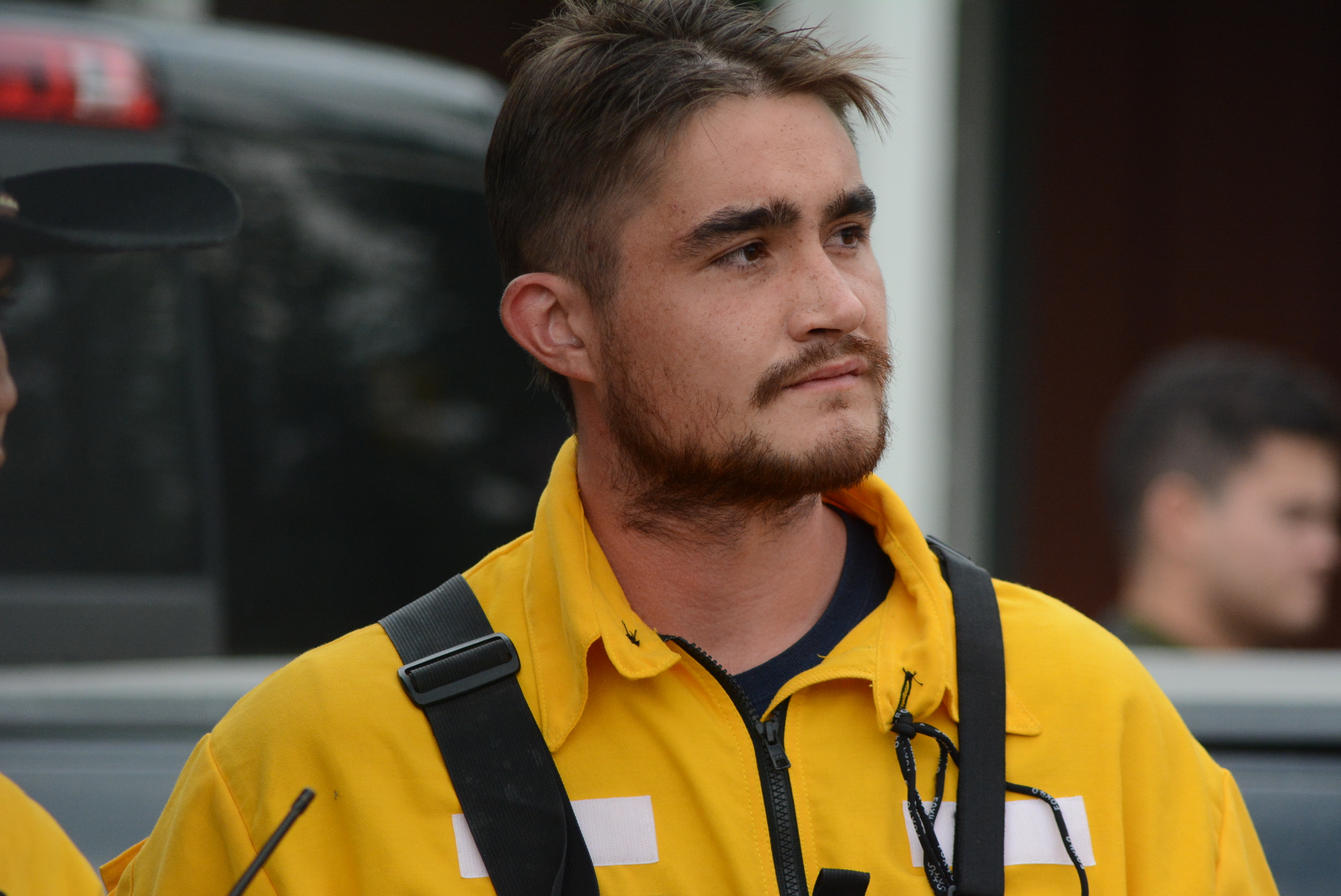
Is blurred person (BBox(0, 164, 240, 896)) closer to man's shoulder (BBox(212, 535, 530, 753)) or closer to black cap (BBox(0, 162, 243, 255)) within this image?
black cap (BBox(0, 162, 243, 255))

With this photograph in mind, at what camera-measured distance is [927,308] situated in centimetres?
654

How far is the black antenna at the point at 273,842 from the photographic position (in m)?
1.71

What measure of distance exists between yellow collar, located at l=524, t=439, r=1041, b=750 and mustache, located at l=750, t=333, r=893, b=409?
24 centimetres

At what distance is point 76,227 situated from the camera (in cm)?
219

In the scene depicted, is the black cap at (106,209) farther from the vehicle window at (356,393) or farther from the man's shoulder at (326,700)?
the man's shoulder at (326,700)

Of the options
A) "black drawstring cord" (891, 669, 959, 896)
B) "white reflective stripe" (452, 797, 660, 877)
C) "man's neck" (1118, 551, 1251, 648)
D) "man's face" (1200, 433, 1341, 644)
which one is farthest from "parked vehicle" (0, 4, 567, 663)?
"man's face" (1200, 433, 1341, 644)

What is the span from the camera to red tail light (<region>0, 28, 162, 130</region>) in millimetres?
2461

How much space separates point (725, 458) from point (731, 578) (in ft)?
0.62

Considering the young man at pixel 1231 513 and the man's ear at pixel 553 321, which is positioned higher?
the man's ear at pixel 553 321

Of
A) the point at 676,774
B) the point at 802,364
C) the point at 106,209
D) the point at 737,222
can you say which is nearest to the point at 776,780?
the point at 676,774

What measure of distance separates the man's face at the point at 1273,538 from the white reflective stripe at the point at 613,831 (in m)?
2.43

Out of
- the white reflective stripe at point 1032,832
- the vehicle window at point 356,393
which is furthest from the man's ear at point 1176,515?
the white reflective stripe at point 1032,832

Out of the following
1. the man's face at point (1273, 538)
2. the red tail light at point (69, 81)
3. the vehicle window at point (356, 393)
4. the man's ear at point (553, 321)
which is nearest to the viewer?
the man's ear at point (553, 321)

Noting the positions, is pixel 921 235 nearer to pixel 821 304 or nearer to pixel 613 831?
pixel 821 304
